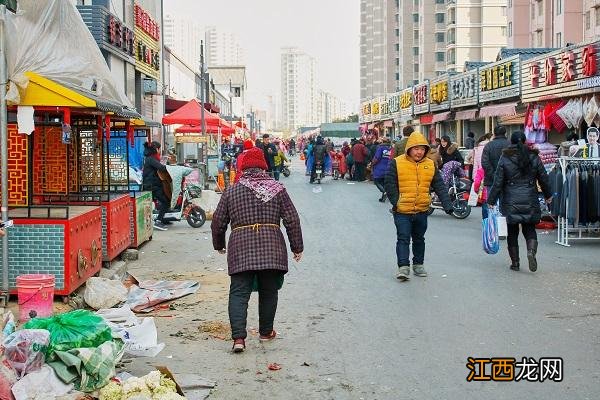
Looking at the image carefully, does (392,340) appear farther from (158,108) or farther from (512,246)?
(158,108)

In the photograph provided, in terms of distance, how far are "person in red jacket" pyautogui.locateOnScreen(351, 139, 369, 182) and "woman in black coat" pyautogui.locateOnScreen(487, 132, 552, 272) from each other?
23.6m

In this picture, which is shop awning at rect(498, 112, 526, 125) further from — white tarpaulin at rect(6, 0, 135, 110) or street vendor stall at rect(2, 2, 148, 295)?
white tarpaulin at rect(6, 0, 135, 110)

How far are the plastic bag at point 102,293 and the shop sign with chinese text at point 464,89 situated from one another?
85.7ft

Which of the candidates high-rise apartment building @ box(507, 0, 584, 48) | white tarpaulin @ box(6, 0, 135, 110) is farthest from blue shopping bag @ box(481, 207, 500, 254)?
high-rise apartment building @ box(507, 0, 584, 48)

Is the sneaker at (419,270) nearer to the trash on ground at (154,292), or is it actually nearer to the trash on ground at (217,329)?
the trash on ground at (154,292)

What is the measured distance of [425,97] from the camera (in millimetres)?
45719

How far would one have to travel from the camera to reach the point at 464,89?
36562 millimetres

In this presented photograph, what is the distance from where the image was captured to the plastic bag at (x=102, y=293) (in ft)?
30.4

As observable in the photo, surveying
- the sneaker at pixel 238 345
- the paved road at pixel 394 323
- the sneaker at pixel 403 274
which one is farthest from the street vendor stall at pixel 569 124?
the sneaker at pixel 238 345

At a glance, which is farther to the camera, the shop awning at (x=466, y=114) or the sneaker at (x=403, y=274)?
the shop awning at (x=466, y=114)

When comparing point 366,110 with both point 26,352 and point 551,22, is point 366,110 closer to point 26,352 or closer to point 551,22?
point 551,22

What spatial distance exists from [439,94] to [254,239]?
3516 cm

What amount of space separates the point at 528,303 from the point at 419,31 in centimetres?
12289

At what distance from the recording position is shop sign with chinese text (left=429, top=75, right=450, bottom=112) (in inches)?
1585
